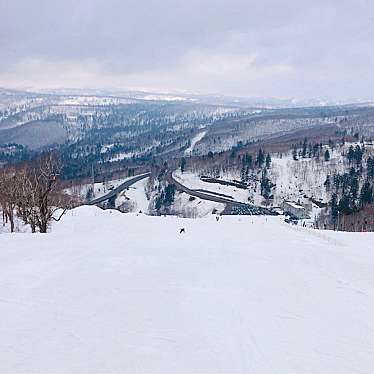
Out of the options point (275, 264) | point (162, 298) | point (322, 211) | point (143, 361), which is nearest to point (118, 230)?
point (275, 264)

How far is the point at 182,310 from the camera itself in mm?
10336

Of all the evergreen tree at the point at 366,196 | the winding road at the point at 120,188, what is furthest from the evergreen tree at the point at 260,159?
the evergreen tree at the point at 366,196

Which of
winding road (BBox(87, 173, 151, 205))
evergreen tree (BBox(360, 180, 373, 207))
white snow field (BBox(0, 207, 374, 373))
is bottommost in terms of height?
winding road (BBox(87, 173, 151, 205))

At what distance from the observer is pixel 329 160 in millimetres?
127375

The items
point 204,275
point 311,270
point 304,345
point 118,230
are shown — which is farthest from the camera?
point 118,230

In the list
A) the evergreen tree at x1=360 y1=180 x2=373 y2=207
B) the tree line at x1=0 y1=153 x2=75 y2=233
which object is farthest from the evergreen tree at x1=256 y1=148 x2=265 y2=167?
the tree line at x1=0 y1=153 x2=75 y2=233

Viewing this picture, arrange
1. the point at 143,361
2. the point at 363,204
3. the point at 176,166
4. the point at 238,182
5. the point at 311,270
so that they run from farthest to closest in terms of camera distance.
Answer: the point at 176,166
the point at 238,182
the point at 363,204
the point at 311,270
the point at 143,361

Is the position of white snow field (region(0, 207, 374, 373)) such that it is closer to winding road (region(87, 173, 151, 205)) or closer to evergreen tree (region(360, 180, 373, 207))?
evergreen tree (region(360, 180, 373, 207))

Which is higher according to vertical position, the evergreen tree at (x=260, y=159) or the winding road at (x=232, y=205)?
the evergreen tree at (x=260, y=159)

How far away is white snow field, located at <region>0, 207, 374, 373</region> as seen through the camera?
800 centimetres

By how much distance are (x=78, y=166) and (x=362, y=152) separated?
112610 millimetres

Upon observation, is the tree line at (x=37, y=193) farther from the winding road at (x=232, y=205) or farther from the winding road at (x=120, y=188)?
the winding road at (x=120, y=188)

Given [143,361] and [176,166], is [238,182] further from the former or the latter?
[143,361]

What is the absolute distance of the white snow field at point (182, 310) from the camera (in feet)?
26.2
